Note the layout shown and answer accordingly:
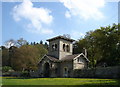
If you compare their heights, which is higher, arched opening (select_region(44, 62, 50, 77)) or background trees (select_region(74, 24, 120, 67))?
background trees (select_region(74, 24, 120, 67))

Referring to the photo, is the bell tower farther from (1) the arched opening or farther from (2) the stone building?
(1) the arched opening

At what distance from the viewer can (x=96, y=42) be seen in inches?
1690

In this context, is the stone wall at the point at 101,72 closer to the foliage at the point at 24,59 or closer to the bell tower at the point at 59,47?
the bell tower at the point at 59,47

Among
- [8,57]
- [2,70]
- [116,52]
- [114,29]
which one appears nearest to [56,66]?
[116,52]

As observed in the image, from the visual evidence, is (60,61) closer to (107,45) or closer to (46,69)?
(46,69)

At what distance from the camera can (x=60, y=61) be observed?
116ft

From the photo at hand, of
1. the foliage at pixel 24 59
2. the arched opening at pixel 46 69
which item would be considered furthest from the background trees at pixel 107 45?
the foliage at pixel 24 59

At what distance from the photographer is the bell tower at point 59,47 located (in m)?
36.3

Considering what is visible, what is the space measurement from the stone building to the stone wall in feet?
8.68

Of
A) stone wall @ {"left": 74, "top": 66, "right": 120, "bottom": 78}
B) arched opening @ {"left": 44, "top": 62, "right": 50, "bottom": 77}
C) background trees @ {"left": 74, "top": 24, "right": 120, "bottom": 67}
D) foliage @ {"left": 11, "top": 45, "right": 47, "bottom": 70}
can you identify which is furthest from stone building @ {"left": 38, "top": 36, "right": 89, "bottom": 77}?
foliage @ {"left": 11, "top": 45, "right": 47, "bottom": 70}

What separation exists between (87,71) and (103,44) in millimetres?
12867

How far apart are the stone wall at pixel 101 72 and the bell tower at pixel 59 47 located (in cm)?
634

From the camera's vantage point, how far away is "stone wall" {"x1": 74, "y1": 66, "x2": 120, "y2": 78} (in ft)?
81.3

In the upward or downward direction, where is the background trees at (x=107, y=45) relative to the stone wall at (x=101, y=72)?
upward
